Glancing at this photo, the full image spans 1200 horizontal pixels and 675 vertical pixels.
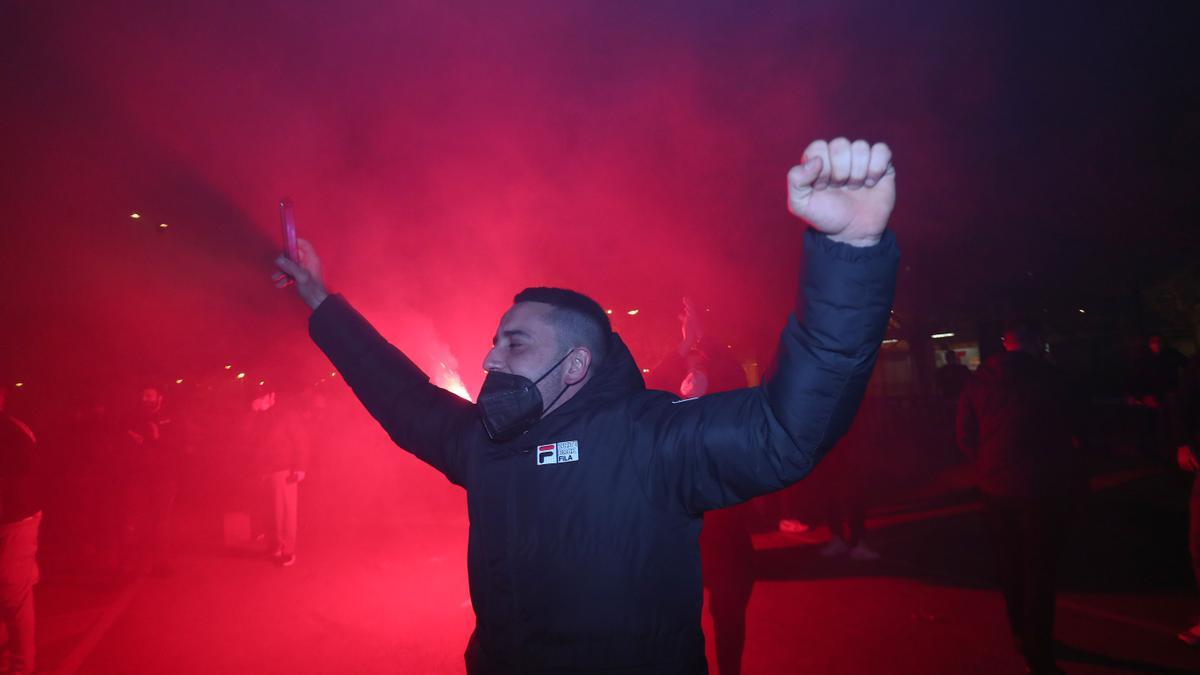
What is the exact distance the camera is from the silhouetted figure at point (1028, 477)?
3.45 metres

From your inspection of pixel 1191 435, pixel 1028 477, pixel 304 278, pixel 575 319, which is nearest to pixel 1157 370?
pixel 1191 435

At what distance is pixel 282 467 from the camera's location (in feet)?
22.8

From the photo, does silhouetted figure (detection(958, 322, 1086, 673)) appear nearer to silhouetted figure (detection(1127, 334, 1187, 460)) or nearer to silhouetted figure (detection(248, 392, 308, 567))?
silhouetted figure (detection(1127, 334, 1187, 460))

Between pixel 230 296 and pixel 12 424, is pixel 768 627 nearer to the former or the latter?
pixel 12 424

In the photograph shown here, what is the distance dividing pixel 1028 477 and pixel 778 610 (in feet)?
6.93

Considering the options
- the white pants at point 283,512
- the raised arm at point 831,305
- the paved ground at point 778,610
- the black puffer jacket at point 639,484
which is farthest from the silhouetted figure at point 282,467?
the raised arm at point 831,305

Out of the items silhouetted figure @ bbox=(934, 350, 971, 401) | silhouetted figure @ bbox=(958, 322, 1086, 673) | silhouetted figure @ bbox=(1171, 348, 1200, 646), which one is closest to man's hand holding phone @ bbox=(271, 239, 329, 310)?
silhouetted figure @ bbox=(958, 322, 1086, 673)

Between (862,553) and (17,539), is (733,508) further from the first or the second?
(17,539)

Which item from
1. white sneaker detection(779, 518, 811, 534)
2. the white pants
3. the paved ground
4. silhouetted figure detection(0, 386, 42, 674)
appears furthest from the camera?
white sneaker detection(779, 518, 811, 534)

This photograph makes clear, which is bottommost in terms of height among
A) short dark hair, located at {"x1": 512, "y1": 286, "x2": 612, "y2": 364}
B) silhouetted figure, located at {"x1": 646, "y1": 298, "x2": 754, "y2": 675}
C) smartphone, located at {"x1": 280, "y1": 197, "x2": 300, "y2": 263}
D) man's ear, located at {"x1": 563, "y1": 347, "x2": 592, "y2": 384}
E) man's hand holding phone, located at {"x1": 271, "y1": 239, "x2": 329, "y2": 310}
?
silhouetted figure, located at {"x1": 646, "y1": 298, "x2": 754, "y2": 675}

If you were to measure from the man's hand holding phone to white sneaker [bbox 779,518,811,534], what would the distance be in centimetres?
619

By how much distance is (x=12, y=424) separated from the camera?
3953 mm

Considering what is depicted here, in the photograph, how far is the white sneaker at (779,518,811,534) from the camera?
22.7ft

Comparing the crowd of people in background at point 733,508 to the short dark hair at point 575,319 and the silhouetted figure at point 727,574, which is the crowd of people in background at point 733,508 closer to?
the silhouetted figure at point 727,574
